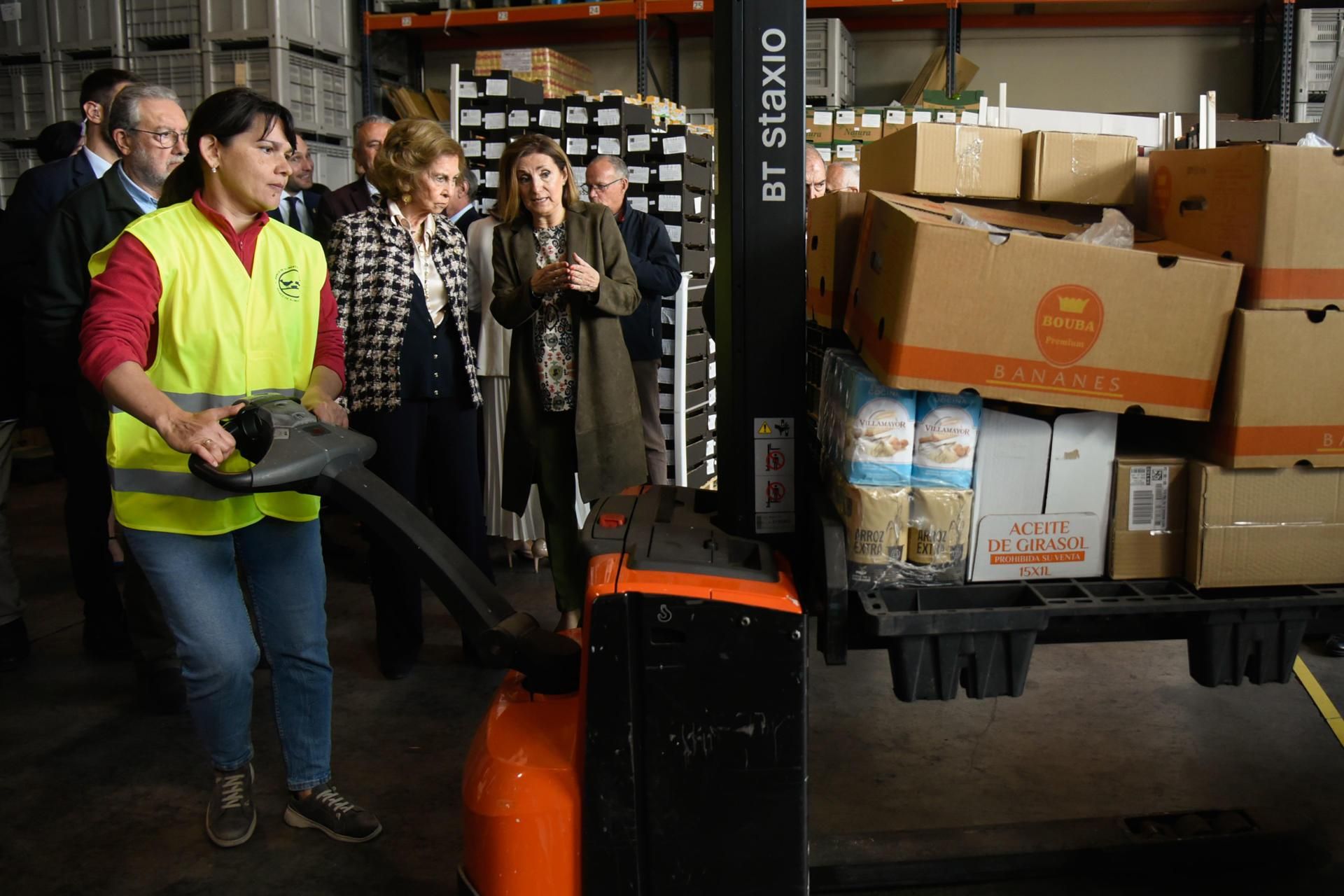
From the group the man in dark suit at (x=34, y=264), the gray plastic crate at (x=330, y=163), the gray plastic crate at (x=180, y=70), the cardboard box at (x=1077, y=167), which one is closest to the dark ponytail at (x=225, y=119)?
the cardboard box at (x=1077, y=167)

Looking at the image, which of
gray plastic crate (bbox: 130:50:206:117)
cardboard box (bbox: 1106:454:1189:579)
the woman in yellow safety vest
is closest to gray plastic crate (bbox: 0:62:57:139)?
gray plastic crate (bbox: 130:50:206:117)

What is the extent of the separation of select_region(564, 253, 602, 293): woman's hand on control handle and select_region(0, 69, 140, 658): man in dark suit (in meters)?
1.79

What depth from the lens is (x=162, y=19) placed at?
28.8 ft

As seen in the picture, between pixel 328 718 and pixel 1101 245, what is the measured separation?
217 cm

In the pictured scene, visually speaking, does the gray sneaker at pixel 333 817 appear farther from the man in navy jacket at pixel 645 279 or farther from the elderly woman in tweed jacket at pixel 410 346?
the man in navy jacket at pixel 645 279

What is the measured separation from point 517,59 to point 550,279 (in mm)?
5833

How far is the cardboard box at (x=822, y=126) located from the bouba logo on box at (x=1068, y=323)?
6.80 metres

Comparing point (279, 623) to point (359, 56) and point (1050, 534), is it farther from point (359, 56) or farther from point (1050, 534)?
point (359, 56)

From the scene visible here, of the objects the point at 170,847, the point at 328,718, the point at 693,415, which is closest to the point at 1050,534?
the point at 328,718

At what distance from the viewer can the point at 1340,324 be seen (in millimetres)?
1978

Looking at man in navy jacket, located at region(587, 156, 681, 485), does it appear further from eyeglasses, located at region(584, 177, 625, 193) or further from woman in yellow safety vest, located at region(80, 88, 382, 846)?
woman in yellow safety vest, located at region(80, 88, 382, 846)

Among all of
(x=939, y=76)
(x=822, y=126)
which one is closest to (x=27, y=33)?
(x=822, y=126)

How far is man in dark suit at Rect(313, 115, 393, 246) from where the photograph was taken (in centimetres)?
475

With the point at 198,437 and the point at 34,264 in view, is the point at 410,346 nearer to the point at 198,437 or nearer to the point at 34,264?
the point at 34,264
